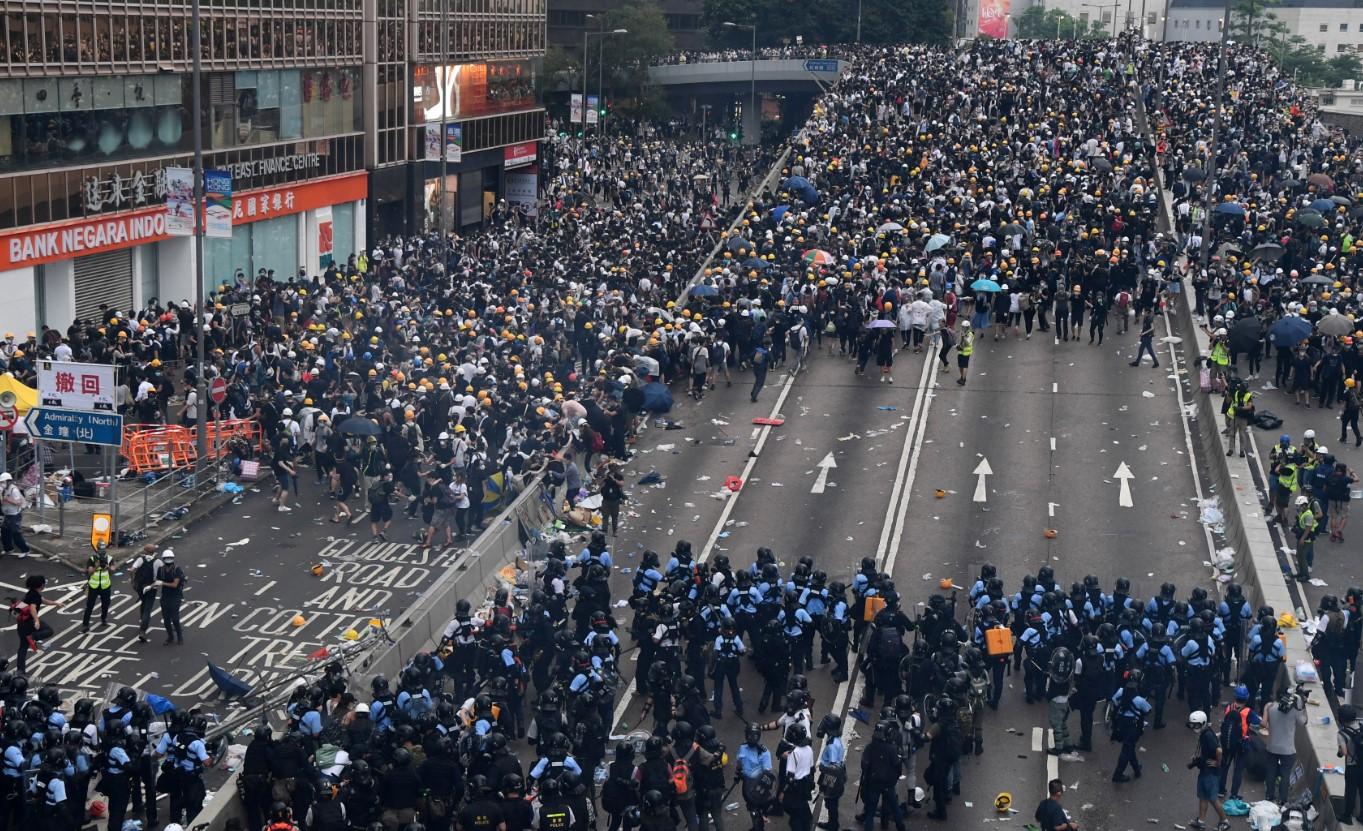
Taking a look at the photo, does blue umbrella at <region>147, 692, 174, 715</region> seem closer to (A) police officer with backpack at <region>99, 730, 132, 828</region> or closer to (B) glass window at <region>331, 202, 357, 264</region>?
(A) police officer with backpack at <region>99, 730, 132, 828</region>

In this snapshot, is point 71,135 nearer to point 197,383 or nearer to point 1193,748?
point 197,383

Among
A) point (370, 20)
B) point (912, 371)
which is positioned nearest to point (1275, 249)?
point (912, 371)

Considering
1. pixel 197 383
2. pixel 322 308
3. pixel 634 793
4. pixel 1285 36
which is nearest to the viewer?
pixel 634 793

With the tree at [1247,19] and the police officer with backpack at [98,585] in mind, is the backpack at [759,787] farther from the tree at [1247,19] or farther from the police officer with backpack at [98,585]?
the tree at [1247,19]

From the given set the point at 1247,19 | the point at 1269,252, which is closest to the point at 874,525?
the point at 1269,252

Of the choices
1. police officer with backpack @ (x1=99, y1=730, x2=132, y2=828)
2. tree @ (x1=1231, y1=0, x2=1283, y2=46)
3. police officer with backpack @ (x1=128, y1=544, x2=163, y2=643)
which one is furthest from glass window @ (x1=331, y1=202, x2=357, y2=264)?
tree @ (x1=1231, y1=0, x2=1283, y2=46)

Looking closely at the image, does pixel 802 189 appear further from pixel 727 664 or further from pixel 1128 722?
pixel 1128 722
